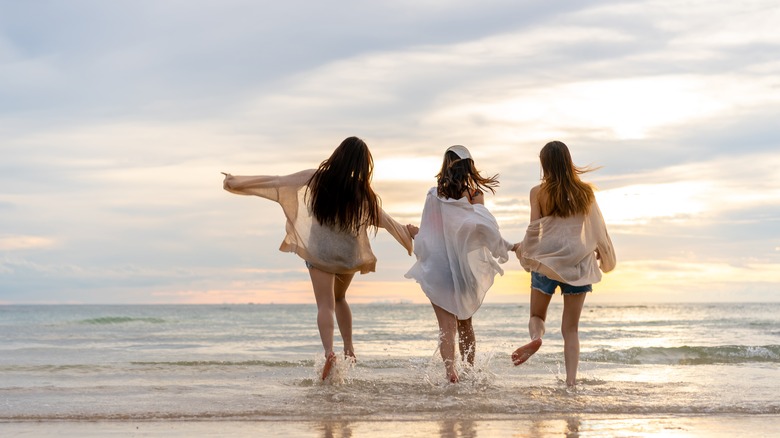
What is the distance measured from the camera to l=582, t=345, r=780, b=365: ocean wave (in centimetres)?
1137

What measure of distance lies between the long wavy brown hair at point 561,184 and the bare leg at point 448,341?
4.36 ft

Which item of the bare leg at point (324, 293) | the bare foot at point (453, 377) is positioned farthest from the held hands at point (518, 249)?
the bare leg at point (324, 293)

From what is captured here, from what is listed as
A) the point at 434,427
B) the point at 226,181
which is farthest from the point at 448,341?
the point at 226,181

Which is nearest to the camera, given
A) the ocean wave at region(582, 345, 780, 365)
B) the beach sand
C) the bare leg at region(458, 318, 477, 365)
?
the beach sand

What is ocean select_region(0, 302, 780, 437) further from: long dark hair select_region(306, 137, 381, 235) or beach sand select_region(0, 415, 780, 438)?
long dark hair select_region(306, 137, 381, 235)

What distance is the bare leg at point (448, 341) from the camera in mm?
6992

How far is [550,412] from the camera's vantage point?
5738 millimetres

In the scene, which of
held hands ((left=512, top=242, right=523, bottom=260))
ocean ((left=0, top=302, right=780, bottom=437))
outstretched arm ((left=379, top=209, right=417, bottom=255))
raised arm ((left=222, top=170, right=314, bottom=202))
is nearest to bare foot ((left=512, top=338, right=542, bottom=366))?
ocean ((left=0, top=302, right=780, bottom=437))

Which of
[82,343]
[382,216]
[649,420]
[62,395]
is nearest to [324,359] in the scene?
[382,216]

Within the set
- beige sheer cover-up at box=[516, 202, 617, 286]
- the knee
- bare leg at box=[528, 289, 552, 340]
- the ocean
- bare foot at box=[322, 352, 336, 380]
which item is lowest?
the ocean

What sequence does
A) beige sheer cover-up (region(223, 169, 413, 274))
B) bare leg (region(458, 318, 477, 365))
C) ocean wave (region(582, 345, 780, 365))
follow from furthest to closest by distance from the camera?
1. ocean wave (region(582, 345, 780, 365))
2. beige sheer cover-up (region(223, 169, 413, 274))
3. bare leg (region(458, 318, 477, 365))

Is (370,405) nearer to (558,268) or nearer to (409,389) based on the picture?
(409,389)

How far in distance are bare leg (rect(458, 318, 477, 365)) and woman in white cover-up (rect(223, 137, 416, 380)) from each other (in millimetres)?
909

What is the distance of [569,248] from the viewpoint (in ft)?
23.0
